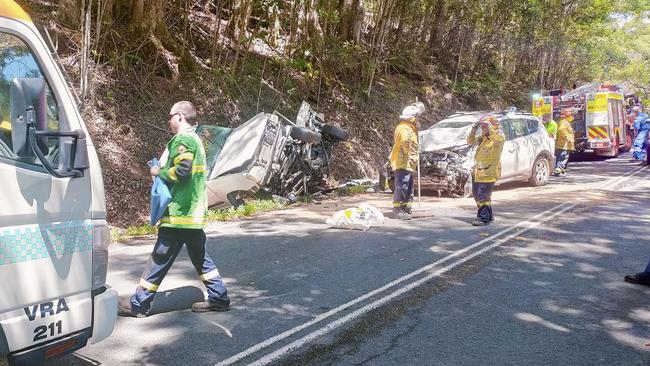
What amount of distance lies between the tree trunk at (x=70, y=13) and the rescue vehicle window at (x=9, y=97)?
9278mm

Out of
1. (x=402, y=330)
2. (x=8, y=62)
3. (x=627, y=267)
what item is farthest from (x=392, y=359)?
(x=627, y=267)

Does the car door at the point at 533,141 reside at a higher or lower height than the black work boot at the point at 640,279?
higher

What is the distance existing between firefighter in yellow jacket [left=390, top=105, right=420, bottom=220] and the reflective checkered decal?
20.6ft

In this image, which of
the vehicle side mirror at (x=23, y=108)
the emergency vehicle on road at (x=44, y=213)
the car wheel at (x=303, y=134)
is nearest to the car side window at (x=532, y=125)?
the car wheel at (x=303, y=134)

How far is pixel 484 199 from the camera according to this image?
862 centimetres

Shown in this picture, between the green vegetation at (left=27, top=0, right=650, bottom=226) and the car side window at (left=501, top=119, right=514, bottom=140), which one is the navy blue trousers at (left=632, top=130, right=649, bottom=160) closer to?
the green vegetation at (left=27, top=0, right=650, bottom=226)

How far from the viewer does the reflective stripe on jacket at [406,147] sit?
8.89 metres

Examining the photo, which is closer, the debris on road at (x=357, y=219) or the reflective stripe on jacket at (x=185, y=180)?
the reflective stripe on jacket at (x=185, y=180)

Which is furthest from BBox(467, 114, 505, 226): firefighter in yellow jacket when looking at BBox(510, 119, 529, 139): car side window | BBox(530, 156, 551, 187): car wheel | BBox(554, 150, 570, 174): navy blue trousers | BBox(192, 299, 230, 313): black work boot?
BBox(554, 150, 570, 174): navy blue trousers

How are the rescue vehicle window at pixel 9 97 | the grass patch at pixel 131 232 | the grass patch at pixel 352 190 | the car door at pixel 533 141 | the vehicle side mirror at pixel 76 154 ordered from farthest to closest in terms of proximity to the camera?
1. the car door at pixel 533 141
2. the grass patch at pixel 352 190
3. the grass patch at pixel 131 232
4. the vehicle side mirror at pixel 76 154
5. the rescue vehicle window at pixel 9 97

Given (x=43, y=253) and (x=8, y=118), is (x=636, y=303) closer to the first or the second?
(x=43, y=253)

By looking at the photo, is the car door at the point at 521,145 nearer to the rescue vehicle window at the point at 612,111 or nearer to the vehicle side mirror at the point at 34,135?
the rescue vehicle window at the point at 612,111

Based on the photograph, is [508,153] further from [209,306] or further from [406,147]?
[209,306]

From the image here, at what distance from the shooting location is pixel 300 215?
9.92m
